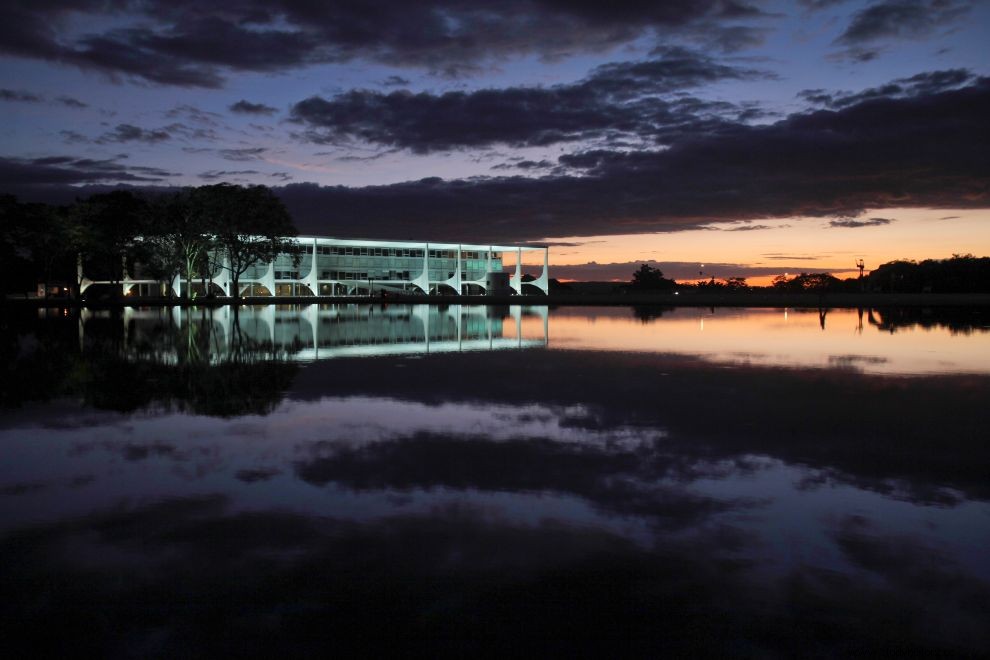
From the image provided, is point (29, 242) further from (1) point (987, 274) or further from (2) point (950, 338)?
(1) point (987, 274)

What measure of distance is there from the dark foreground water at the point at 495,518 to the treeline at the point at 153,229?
230ft

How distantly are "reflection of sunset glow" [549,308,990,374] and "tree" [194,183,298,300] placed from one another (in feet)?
183

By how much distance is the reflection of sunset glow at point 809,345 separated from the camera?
73.0ft

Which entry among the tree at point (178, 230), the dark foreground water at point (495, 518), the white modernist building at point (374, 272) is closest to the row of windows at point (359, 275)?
the white modernist building at point (374, 272)

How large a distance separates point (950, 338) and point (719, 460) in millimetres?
28125

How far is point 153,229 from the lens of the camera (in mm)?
80688

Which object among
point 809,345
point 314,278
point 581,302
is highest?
point 314,278

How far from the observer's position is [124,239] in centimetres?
8869

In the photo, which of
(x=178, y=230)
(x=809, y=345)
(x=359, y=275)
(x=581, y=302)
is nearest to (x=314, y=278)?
(x=359, y=275)

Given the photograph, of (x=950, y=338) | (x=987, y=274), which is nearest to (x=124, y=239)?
(x=950, y=338)

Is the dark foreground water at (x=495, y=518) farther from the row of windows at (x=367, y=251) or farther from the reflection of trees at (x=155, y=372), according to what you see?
the row of windows at (x=367, y=251)

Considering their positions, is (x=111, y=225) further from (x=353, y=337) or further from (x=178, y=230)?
(x=353, y=337)

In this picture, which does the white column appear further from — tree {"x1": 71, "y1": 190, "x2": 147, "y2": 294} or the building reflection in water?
the building reflection in water

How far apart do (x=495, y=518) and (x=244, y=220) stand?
84966 millimetres
